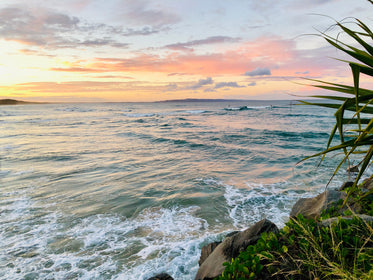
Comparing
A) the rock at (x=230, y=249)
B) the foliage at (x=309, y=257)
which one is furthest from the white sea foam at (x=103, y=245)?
the foliage at (x=309, y=257)

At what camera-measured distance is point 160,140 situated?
2155 centimetres

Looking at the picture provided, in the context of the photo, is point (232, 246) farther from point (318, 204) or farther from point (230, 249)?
point (318, 204)

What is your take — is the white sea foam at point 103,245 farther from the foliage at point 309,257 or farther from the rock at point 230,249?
the foliage at point 309,257

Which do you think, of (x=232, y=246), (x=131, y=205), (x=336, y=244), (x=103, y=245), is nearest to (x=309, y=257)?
(x=336, y=244)

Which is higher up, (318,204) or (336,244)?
(336,244)

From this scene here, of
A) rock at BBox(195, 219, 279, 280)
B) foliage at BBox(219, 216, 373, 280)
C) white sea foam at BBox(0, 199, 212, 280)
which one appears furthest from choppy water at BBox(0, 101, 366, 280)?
foliage at BBox(219, 216, 373, 280)

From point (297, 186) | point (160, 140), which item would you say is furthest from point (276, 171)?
point (160, 140)

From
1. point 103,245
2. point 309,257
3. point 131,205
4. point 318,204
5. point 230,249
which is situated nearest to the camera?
point 309,257

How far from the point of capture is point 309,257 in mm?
2664

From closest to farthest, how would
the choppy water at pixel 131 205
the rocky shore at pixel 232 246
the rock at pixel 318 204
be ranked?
the rocky shore at pixel 232 246, the rock at pixel 318 204, the choppy water at pixel 131 205

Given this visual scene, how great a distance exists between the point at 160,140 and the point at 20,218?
48.9 feet

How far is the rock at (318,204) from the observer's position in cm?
482

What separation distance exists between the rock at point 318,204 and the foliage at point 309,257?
1.59 m

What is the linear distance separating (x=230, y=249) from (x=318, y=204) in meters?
2.56
